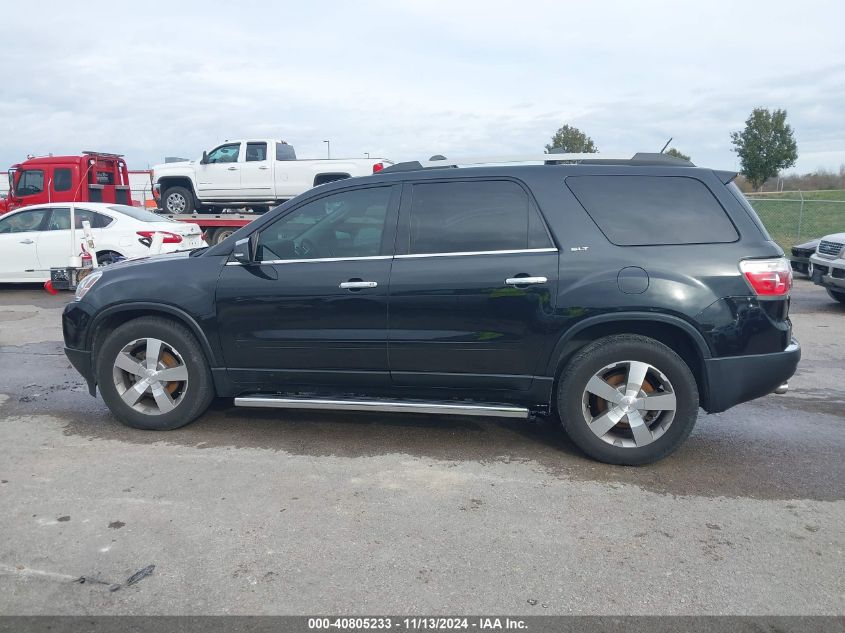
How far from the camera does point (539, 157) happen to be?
4844 millimetres

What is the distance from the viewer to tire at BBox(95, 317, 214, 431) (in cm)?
502

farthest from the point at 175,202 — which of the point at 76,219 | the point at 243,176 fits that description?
the point at 76,219

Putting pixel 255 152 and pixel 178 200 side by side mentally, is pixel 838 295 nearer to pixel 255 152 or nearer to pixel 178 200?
pixel 255 152

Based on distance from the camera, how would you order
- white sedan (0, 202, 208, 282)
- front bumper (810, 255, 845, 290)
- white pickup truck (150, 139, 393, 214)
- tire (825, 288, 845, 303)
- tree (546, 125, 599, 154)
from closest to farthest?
front bumper (810, 255, 845, 290), tire (825, 288, 845, 303), white sedan (0, 202, 208, 282), white pickup truck (150, 139, 393, 214), tree (546, 125, 599, 154)

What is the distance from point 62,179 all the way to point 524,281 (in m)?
15.5

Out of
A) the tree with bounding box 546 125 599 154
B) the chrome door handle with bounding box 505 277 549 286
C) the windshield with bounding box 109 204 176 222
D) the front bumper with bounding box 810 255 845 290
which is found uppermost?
the tree with bounding box 546 125 599 154

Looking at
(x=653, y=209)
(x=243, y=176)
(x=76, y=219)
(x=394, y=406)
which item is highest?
(x=243, y=176)

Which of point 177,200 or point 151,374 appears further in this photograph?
point 177,200

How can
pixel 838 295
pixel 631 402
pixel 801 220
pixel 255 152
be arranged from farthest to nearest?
pixel 801 220
pixel 255 152
pixel 838 295
pixel 631 402

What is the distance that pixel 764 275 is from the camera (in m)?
4.32

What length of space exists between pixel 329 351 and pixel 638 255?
2077 millimetres

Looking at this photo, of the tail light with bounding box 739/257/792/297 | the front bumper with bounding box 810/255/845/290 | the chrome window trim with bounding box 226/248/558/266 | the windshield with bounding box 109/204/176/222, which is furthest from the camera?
the windshield with bounding box 109/204/176/222

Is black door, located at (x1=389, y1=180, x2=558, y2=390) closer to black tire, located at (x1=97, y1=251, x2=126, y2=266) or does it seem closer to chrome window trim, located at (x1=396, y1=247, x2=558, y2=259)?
chrome window trim, located at (x1=396, y1=247, x2=558, y2=259)

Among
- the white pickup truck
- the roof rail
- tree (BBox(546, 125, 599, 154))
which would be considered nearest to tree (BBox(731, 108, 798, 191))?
tree (BBox(546, 125, 599, 154))
